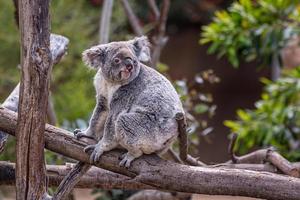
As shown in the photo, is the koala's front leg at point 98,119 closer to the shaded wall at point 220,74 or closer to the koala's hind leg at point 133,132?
the koala's hind leg at point 133,132

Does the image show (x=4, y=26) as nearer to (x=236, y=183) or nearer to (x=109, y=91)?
(x=109, y=91)

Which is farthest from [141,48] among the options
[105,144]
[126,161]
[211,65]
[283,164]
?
[211,65]

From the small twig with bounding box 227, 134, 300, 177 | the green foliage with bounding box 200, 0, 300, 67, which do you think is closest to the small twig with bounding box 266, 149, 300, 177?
the small twig with bounding box 227, 134, 300, 177

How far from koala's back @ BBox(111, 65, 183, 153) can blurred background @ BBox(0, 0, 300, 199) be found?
42 cm

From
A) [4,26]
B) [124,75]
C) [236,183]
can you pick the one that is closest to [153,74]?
[124,75]

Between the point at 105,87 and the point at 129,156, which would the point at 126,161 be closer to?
the point at 129,156

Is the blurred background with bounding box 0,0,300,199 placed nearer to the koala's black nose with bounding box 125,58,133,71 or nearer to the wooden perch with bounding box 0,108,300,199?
the koala's black nose with bounding box 125,58,133,71

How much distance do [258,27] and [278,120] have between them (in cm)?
70

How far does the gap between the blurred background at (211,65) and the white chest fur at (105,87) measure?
0.49 meters

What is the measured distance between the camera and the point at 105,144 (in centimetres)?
256

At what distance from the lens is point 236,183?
2.30 meters

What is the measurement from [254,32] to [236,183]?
8.10 feet

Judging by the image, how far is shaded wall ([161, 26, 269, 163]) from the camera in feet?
29.9

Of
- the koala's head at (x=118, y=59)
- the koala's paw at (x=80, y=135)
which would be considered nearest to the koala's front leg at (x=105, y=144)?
the koala's paw at (x=80, y=135)
